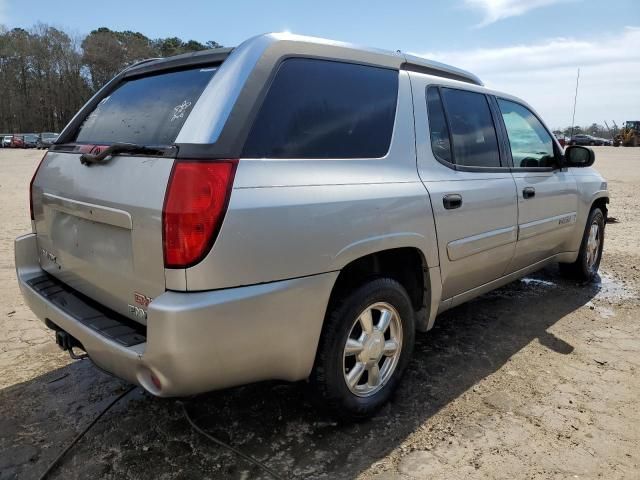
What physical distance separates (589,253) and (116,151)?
4699 mm

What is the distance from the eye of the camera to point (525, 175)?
3.75 meters

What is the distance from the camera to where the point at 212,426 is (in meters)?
2.61

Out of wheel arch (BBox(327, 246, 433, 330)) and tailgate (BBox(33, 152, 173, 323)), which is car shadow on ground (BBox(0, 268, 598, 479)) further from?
tailgate (BBox(33, 152, 173, 323))

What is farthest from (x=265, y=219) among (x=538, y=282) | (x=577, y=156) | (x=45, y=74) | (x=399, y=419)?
(x=45, y=74)

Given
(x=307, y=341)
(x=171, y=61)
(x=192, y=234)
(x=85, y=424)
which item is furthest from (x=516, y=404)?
(x=171, y=61)

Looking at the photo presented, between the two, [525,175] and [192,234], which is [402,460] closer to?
[192,234]

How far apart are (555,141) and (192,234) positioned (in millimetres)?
3654

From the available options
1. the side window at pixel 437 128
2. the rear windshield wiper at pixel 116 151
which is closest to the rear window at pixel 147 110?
the rear windshield wiper at pixel 116 151

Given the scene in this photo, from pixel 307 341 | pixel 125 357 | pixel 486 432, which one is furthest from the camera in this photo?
pixel 486 432

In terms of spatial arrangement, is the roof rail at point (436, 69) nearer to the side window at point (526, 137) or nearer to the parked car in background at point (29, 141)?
the side window at point (526, 137)

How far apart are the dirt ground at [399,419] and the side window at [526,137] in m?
1.35

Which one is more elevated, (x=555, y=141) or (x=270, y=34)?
(x=270, y=34)

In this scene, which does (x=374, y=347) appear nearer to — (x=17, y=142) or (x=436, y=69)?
(x=436, y=69)

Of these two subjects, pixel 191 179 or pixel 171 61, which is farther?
pixel 171 61
